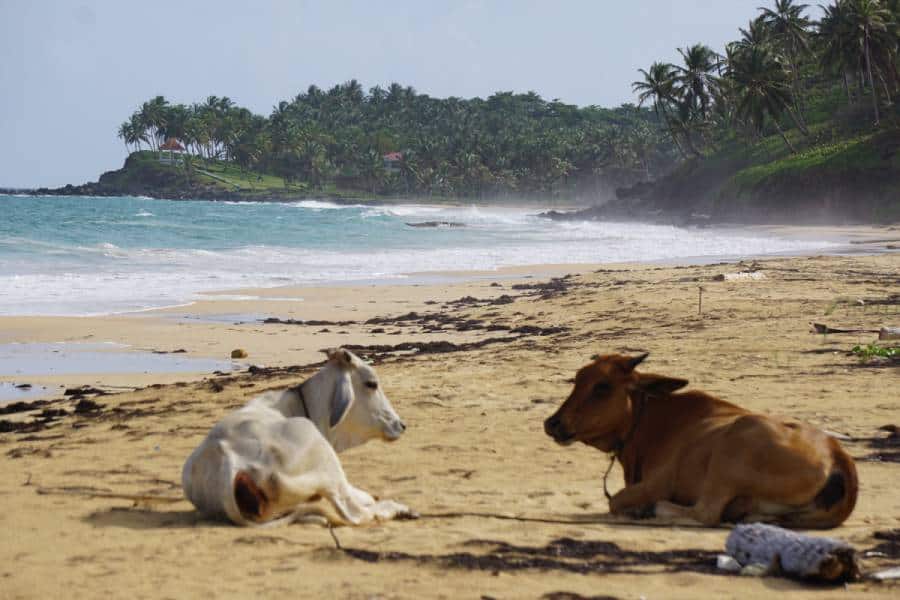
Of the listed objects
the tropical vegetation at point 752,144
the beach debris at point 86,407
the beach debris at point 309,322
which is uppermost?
the tropical vegetation at point 752,144

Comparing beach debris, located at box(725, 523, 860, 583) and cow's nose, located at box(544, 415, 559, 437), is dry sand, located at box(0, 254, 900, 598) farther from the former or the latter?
cow's nose, located at box(544, 415, 559, 437)

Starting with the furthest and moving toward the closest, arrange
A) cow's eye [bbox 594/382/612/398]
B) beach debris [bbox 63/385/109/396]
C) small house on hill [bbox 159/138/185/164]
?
small house on hill [bbox 159/138/185/164]
beach debris [bbox 63/385/109/396]
cow's eye [bbox 594/382/612/398]

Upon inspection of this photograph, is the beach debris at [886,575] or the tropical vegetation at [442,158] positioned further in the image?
the tropical vegetation at [442,158]

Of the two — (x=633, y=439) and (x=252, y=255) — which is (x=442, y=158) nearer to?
(x=252, y=255)

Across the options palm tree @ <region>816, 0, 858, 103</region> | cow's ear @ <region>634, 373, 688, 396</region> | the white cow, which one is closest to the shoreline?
the white cow

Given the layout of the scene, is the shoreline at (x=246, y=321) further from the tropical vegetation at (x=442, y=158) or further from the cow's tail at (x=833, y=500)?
the tropical vegetation at (x=442, y=158)

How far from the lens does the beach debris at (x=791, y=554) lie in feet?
16.8

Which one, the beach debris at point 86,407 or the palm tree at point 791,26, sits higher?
the palm tree at point 791,26

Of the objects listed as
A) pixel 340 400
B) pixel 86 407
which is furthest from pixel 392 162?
pixel 340 400

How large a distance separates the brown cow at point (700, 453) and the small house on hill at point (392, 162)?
171 meters

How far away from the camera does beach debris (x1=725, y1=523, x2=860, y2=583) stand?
513cm

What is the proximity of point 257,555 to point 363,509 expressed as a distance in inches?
39.3

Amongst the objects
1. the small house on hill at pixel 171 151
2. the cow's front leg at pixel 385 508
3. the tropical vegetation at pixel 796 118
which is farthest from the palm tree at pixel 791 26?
the small house on hill at pixel 171 151

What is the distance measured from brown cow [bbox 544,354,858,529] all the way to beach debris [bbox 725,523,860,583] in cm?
70
